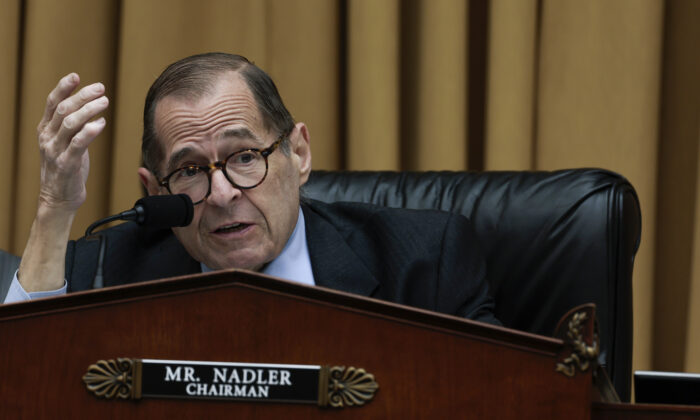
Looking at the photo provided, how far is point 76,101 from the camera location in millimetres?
1154

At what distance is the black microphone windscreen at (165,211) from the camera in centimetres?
97

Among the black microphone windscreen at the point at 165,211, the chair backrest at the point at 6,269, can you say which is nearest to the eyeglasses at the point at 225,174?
the black microphone windscreen at the point at 165,211

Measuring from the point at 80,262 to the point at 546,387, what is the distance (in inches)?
47.1

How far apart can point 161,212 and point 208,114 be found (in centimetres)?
41

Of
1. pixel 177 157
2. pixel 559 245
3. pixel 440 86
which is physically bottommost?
pixel 559 245

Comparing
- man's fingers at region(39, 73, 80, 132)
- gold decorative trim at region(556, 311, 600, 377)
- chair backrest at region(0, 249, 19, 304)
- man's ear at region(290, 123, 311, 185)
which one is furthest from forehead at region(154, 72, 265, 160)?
gold decorative trim at region(556, 311, 600, 377)

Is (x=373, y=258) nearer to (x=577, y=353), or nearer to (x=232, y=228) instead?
(x=232, y=228)

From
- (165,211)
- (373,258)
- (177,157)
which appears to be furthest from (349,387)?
(373,258)

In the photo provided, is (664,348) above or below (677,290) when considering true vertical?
below

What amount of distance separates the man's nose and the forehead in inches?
3.2

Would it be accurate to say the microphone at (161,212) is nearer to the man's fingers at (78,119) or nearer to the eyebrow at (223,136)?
the man's fingers at (78,119)

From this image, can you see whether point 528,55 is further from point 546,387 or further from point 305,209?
point 546,387

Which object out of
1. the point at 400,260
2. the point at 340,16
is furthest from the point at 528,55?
the point at 400,260

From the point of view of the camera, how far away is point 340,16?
7.57 ft
